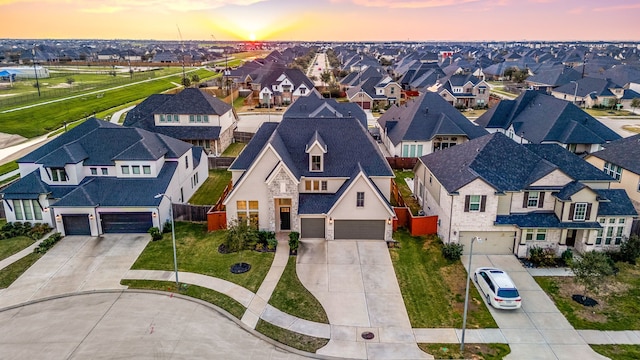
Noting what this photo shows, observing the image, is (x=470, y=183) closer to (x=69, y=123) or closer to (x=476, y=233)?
(x=476, y=233)

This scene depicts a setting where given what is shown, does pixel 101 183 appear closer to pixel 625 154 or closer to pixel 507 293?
pixel 507 293

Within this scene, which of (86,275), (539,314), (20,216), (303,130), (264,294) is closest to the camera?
(539,314)

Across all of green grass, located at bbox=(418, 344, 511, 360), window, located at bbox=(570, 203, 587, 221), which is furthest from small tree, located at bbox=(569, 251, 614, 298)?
green grass, located at bbox=(418, 344, 511, 360)

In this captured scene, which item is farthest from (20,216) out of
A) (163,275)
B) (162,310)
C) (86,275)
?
(162,310)

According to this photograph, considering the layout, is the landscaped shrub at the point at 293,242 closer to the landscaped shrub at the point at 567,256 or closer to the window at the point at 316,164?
the window at the point at 316,164

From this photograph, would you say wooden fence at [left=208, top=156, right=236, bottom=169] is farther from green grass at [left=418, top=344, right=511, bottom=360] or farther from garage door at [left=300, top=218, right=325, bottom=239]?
green grass at [left=418, top=344, right=511, bottom=360]

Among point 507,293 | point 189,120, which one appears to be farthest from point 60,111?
point 507,293
